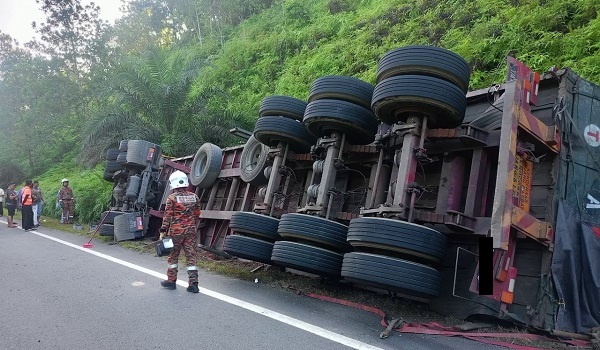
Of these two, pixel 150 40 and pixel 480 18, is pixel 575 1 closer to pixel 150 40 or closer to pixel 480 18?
pixel 480 18

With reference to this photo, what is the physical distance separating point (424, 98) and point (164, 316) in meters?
3.12

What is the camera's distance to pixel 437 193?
4805mm

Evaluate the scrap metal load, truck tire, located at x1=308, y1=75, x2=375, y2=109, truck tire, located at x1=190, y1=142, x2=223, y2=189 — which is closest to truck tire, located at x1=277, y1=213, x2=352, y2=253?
the scrap metal load

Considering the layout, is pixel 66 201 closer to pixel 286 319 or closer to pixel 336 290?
pixel 336 290

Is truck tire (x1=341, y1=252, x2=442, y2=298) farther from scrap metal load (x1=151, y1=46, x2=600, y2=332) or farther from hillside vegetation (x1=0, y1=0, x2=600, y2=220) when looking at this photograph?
hillside vegetation (x1=0, y1=0, x2=600, y2=220)

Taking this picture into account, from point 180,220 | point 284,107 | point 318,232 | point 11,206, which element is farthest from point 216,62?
point 318,232

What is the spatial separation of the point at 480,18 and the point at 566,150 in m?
5.86

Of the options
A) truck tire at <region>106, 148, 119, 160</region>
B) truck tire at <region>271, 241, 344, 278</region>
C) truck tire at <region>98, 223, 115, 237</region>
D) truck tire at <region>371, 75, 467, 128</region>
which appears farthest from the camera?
truck tire at <region>106, 148, 119, 160</region>

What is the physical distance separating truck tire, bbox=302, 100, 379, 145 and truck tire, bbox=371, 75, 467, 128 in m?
0.67

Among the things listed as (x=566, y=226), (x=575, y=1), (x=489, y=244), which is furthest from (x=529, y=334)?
(x=575, y=1)

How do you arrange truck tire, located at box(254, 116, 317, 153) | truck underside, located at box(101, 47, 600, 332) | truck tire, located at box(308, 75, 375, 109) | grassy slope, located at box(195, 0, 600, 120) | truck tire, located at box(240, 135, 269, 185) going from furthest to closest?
truck tire, located at box(240, 135, 269, 185), grassy slope, located at box(195, 0, 600, 120), truck tire, located at box(254, 116, 317, 153), truck tire, located at box(308, 75, 375, 109), truck underside, located at box(101, 47, 600, 332)

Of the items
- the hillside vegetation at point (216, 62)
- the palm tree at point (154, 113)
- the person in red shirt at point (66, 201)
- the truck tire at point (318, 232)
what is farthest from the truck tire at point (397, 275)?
the person in red shirt at point (66, 201)

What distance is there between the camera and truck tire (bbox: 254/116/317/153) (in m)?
6.00

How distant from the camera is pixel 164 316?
4.08 m
